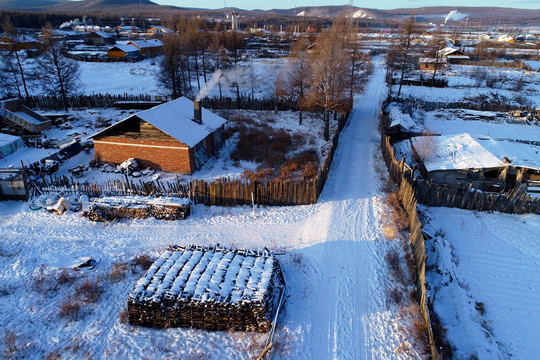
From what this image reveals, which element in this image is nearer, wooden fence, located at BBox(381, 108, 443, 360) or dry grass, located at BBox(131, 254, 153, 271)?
wooden fence, located at BBox(381, 108, 443, 360)

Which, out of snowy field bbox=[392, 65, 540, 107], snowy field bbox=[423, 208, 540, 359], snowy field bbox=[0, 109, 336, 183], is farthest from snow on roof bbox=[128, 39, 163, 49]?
snowy field bbox=[423, 208, 540, 359]

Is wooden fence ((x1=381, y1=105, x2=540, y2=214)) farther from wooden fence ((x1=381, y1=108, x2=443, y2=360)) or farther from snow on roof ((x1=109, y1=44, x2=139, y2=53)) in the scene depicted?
snow on roof ((x1=109, y1=44, x2=139, y2=53))

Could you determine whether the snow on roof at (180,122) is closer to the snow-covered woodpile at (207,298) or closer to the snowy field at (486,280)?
the snow-covered woodpile at (207,298)

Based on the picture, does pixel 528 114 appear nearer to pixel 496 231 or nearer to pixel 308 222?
pixel 496 231

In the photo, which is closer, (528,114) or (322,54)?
(322,54)

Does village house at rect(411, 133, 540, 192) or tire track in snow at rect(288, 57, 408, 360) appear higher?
village house at rect(411, 133, 540, 192)

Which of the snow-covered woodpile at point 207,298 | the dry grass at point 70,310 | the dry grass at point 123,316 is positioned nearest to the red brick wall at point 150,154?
the snow-covered woodpile at point 207,298

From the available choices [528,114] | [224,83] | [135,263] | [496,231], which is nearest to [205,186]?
[135,263]

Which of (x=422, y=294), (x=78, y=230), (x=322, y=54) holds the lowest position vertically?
(x=78, y=230)
